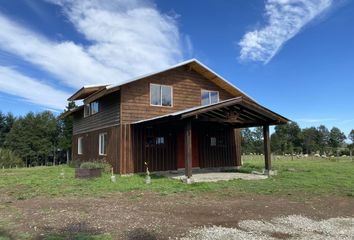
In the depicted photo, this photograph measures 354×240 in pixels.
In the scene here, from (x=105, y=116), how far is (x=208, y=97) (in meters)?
5.83

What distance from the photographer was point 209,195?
967 centimetres

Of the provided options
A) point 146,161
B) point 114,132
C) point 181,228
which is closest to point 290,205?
point 181,228

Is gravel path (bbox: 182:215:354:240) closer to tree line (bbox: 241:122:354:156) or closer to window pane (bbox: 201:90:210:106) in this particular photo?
window pane (bbox: 201:90:210:106)

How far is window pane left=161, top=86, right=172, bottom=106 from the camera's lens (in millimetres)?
16438

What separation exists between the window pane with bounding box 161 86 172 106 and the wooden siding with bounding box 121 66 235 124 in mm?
218

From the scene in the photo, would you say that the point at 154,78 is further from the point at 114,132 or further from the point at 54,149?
the point at 54,149

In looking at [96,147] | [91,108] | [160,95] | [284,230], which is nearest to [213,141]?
[160,95]

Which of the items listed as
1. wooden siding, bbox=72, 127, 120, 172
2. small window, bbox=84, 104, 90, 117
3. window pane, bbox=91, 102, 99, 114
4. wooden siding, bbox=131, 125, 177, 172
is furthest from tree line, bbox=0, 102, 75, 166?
wooden siding, bbox=131, 125, 177, 172

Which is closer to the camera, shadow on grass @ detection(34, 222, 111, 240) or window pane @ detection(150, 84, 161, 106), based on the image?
shadow on grass @ detection(34, 222, 111, 240)

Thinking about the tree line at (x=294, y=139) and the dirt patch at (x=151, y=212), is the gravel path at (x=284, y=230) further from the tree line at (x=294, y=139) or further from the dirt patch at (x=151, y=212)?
the tree line at (x=294, y=139)

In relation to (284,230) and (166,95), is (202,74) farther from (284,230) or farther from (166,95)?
(284,230)

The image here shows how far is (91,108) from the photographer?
1930cm

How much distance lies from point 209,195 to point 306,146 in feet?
184

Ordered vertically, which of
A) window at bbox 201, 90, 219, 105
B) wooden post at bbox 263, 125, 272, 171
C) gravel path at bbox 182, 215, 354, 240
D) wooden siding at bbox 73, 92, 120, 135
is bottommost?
gravel path at bbox 182, 215, 354, 240
